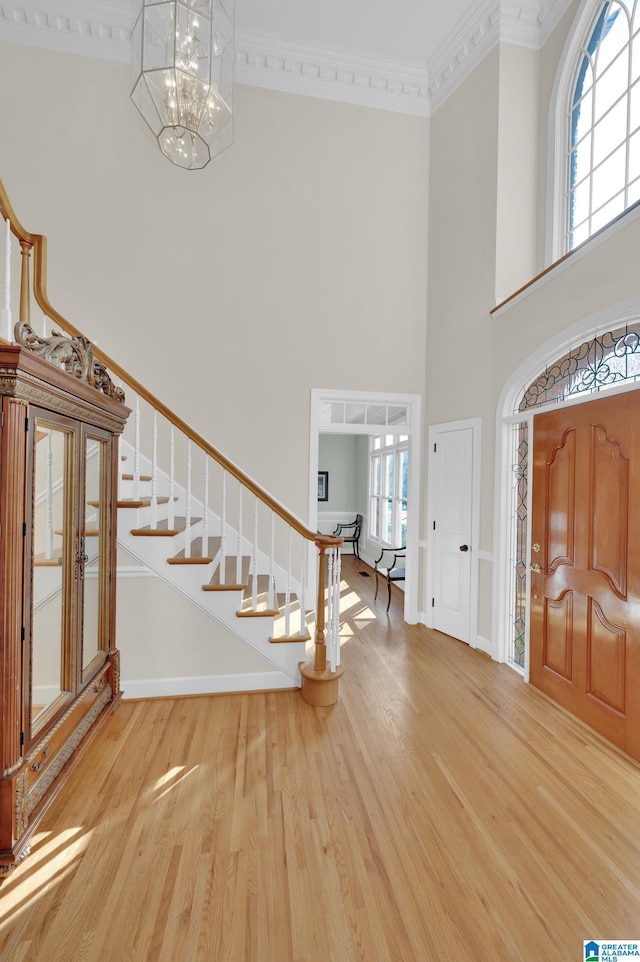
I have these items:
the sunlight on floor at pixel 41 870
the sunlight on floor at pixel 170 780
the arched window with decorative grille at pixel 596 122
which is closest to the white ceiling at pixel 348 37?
the arched window with decorative grille at pixel 596 122

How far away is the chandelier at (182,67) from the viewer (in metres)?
1.88

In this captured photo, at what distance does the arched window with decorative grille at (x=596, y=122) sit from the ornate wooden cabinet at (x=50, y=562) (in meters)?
3.36

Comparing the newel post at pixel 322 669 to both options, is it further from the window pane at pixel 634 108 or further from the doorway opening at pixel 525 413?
the window pane at pixel 634 108

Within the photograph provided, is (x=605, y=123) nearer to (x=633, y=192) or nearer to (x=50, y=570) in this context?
(x=633, y=192)

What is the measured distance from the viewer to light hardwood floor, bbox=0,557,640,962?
143cm

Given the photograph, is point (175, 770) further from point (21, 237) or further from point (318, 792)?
point (21, 237)

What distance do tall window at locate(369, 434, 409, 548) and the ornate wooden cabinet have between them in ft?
14.4

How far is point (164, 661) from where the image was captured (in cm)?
297

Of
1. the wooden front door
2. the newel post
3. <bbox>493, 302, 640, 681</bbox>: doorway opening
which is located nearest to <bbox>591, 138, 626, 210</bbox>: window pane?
<bbox>493, 302, 640, 681</bbox>: doorway opening

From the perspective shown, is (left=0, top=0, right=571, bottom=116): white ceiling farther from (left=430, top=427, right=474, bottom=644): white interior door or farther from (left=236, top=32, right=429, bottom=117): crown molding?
(left=430, top=427, right=474, bottom=644): white interior door

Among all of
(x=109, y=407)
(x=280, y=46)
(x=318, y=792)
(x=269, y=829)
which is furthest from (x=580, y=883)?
(x=280, y=46)

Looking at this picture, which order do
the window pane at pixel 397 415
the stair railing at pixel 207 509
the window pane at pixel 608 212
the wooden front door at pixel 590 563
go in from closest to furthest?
the wooden front door at pixel 590 563
the stair railing at pixel 207 509
the window pane at pixel 608 212
the window pane at pixel 397 415

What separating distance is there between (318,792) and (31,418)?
2144 mm

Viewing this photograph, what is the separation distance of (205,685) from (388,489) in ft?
16.0
